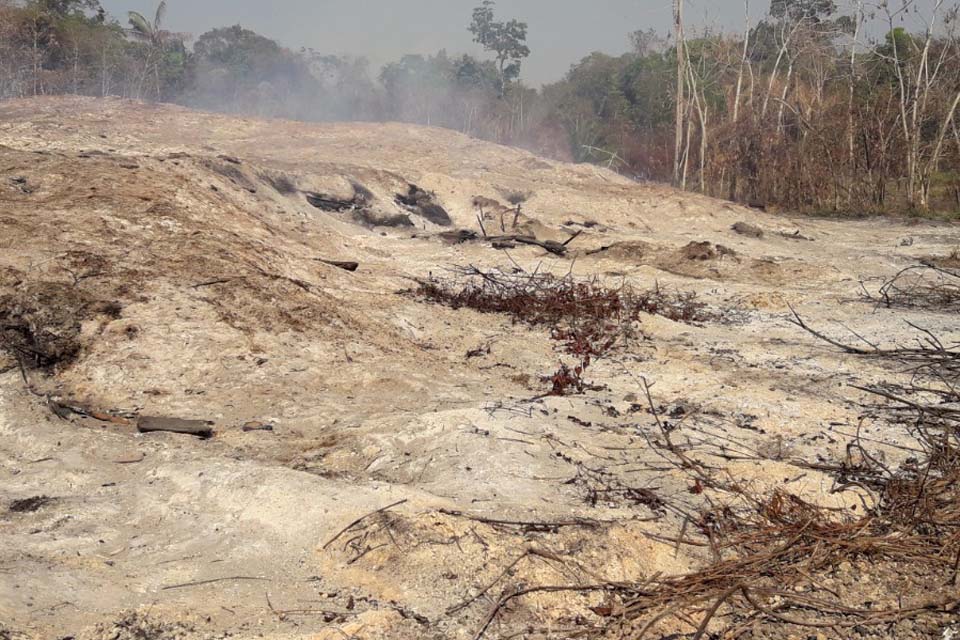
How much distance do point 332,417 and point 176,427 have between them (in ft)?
2.76

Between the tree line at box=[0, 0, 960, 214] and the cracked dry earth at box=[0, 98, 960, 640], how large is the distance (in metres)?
7.48

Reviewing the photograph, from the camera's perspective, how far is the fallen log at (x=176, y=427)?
411cm

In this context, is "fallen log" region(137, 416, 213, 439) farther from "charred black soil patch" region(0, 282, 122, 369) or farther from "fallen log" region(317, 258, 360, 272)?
"fallen log" region(317, 258, 360, 272)

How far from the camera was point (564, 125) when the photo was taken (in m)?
31.0

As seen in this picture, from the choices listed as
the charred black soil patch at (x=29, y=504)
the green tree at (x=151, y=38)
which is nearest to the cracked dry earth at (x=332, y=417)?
the charred black soil patch at (x=29, y=504)

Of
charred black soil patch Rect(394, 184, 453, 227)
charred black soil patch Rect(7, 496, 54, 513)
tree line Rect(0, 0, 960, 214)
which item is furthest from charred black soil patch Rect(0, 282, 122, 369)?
tree line Rect(0, 0, 960, 214)

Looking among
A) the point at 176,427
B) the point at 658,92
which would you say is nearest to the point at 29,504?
the point at 176,427

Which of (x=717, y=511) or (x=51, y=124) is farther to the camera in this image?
(x=51, y=124)

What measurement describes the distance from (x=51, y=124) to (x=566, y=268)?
349 inches

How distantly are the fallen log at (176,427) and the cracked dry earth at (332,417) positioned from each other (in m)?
0.06

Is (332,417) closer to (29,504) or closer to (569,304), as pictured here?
(29,504)

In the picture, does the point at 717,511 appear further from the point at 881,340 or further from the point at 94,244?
the point at 94,244

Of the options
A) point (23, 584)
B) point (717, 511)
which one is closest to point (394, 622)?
point (23, 584)

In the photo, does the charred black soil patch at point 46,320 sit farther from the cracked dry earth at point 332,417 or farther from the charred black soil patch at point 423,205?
the charred black soil patch at point 423,205
